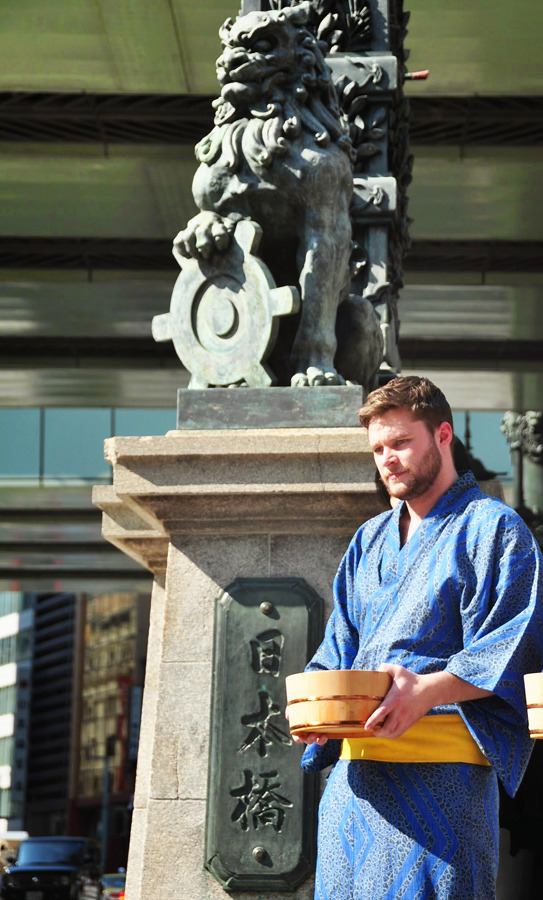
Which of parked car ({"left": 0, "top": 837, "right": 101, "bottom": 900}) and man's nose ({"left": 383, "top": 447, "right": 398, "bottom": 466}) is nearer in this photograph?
man's nose ({"left": 383, "top": 447, "right": 398, "bottom": 466})

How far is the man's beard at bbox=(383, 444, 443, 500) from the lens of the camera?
12.1ft

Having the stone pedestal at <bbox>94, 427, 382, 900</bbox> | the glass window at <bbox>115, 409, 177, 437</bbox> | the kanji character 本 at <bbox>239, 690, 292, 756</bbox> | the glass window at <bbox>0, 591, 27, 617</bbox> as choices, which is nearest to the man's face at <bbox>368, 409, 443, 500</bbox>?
the stone pedestal at <bbox>94, 427, 382, 900</bbox>

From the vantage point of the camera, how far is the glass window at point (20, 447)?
26.6 m

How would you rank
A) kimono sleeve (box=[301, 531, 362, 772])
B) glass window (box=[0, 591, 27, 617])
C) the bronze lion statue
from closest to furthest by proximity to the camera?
kimono sleeve (box=[301, 531, 362, 772]) < the bronze lion statue < glass window (box=[0, 591, 27, 617])

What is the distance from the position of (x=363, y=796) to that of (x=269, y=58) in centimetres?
327

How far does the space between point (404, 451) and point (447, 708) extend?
655mm

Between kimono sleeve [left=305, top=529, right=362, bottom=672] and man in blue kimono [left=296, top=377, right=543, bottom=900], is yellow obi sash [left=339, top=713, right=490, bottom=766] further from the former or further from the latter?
kimono sleeve [left=305, top=529, right=362, bottom=672]

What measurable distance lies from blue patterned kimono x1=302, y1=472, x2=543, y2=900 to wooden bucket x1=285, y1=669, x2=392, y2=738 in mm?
233

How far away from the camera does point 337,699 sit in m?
3.31

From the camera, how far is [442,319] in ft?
67.2

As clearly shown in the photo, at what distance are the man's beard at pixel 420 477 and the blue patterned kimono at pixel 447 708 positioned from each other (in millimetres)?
82

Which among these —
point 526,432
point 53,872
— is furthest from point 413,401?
point 53,872

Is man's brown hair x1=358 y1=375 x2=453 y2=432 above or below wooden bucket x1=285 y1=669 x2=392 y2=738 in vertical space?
above

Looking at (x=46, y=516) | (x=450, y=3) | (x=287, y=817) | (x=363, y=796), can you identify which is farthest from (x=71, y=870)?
(x=363, y=796)
